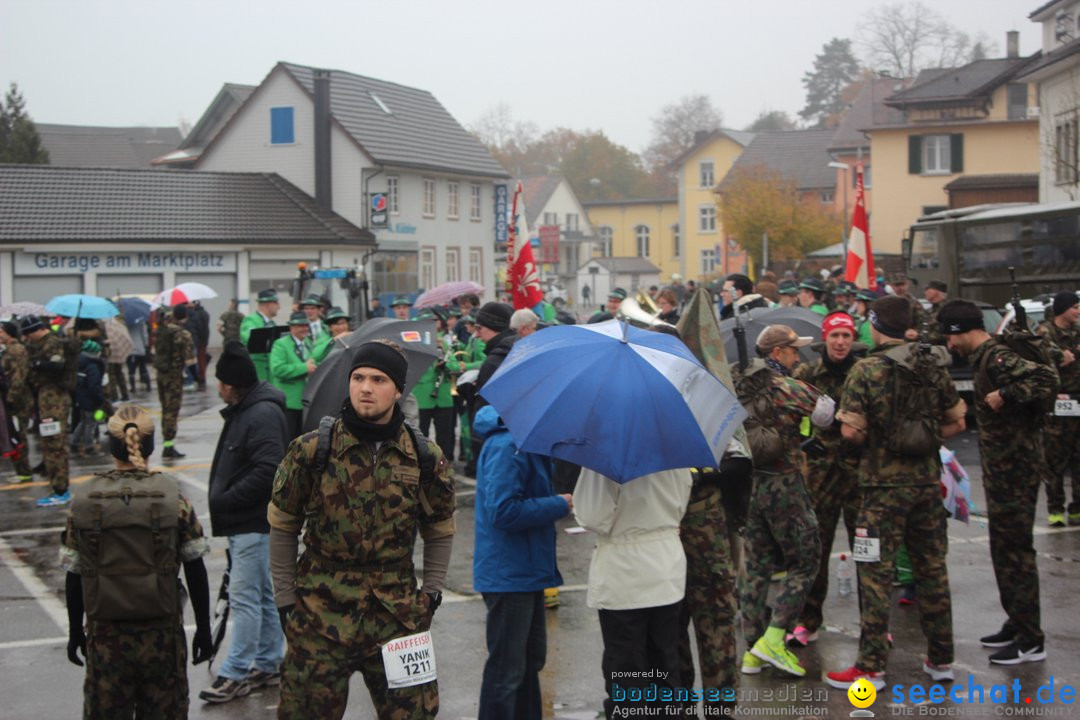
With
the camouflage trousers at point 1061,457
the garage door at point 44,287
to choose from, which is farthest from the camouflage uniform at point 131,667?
the garage door at point 44,287

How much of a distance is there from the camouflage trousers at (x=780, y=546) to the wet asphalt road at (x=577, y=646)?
1.24 feet

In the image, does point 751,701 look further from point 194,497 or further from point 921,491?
point 194,497

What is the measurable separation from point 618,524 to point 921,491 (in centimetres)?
216

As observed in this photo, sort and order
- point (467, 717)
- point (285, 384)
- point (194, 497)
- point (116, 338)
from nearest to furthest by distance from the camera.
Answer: point (467, 717) → point (285, 384) → point (194, 497) → point (116, 338)

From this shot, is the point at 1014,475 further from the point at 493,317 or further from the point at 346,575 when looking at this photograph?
the point at 346,575

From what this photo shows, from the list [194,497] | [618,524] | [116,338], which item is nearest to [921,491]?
[618,524]

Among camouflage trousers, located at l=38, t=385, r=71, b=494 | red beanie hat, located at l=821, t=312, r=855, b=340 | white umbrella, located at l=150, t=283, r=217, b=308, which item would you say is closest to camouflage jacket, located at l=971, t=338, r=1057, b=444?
red beanie hat, located at l=821, t=312, r=855, b=340

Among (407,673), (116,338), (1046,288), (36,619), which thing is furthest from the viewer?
(1046,288)

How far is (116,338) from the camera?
65.7 feet

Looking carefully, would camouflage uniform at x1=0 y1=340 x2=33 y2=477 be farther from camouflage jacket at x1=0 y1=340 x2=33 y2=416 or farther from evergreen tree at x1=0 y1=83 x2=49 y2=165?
evergreen tree at x1=0 y1=83 x2=49 y2=165

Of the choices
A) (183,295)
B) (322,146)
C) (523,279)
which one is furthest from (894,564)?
(322,146)

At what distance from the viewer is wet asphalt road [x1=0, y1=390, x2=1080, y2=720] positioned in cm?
639

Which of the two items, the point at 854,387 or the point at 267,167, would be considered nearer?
the point at 854,387

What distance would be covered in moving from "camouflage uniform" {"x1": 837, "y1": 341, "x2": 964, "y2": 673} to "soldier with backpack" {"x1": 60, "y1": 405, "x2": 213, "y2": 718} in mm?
3609
